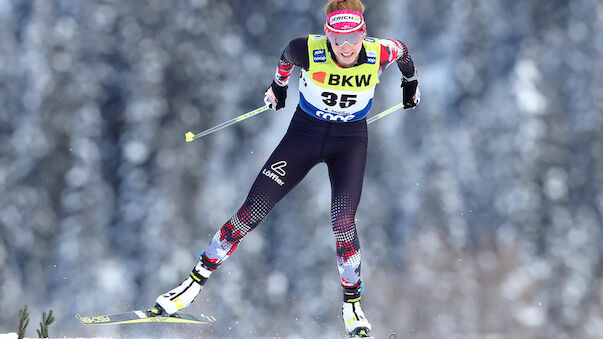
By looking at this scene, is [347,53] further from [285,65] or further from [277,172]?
[277,172]

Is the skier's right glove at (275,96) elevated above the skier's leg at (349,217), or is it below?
above

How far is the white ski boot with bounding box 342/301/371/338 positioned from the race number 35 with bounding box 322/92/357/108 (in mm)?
1542

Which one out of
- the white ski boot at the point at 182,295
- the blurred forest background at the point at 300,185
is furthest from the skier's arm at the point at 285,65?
the blurred forest background at the point at 300,185

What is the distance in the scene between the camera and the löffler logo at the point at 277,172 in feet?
16.9

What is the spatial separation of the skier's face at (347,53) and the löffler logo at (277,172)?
2.88 ft

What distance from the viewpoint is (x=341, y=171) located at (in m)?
5.14

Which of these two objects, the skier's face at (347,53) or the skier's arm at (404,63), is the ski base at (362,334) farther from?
the skier's face at (347,53)

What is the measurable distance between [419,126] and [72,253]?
9.44m

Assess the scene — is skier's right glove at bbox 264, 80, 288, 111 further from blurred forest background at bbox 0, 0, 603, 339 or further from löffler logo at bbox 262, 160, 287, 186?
blurred forest background at bbox 0, 0, 603, 339

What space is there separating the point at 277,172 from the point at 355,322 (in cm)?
129

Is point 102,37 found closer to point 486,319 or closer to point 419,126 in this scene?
point 419,126

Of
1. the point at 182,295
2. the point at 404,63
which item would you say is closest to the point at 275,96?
the point at 404,63

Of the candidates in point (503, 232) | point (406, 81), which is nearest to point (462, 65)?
point (503, 232)

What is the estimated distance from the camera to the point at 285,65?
5.38m
